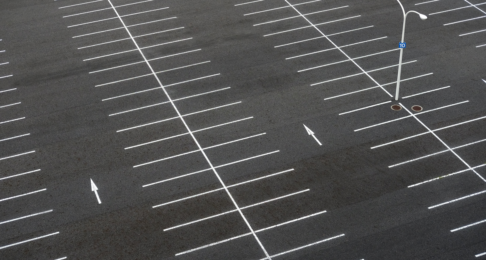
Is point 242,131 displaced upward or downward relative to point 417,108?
downward

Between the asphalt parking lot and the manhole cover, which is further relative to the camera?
the manhole cover

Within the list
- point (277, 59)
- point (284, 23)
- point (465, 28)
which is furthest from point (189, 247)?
point (465, 28)

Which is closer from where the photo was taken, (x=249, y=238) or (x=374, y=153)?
(x=249, y=238)

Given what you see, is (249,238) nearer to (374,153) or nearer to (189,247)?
(189,247)

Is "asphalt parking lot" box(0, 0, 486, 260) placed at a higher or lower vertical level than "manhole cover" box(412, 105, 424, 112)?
lower

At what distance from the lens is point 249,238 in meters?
18.3

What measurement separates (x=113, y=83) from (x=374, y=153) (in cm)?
1153

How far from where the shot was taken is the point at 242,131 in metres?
22.8

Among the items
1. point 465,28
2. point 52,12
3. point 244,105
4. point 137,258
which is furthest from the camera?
point 52,12

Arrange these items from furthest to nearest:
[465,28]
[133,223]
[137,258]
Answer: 1. [465,28]
2. [133,223]
3. [137,258]

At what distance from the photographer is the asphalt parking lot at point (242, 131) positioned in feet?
60.6

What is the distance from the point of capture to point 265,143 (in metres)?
22.1

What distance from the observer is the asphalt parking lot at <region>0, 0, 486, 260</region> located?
60.6 feet

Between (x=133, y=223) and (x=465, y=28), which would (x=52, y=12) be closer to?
(x=133, y=223)
